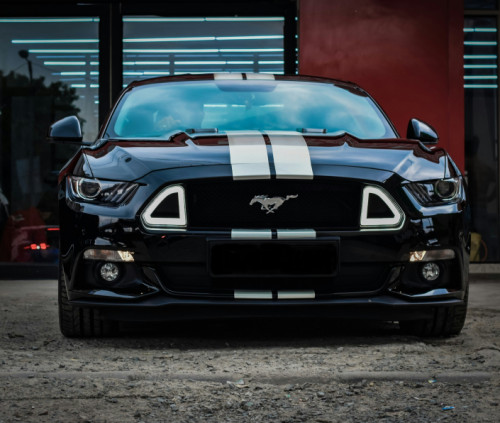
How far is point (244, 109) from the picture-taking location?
530 centimetres

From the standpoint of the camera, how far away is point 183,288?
4203mm

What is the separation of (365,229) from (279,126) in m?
1.16

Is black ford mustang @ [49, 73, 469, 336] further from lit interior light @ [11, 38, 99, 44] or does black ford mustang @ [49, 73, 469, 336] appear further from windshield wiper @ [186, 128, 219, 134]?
lit interior light @ [11, 38, 99, 44]

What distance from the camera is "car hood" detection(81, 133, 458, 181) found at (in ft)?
14.1

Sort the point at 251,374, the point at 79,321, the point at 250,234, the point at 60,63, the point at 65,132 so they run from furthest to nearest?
the point at 60,63 → the point at 65,132 → the point at 79,321 → the point at 250,234 → the point at 251,374

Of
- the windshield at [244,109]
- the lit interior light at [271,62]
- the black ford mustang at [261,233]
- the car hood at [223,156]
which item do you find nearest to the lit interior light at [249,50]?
the lit interior light at [271,62]

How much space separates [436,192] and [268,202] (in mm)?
761

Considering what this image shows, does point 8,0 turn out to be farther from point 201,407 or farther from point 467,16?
point 201,407

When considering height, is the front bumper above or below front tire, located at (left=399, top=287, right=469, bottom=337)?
above

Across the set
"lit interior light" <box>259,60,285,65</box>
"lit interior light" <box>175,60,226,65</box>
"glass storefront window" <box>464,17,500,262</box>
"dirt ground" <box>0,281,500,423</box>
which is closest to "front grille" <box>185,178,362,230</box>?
"dirt ground" <box>0,281,500,423</box>

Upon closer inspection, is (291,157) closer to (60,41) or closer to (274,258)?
(274,258)

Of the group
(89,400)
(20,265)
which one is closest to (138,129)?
(89,400)

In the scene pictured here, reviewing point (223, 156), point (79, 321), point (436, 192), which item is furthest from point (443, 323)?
point (79, 321)

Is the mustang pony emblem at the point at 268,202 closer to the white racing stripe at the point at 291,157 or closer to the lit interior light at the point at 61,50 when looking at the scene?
the white racing stripe at the point at 291,157
